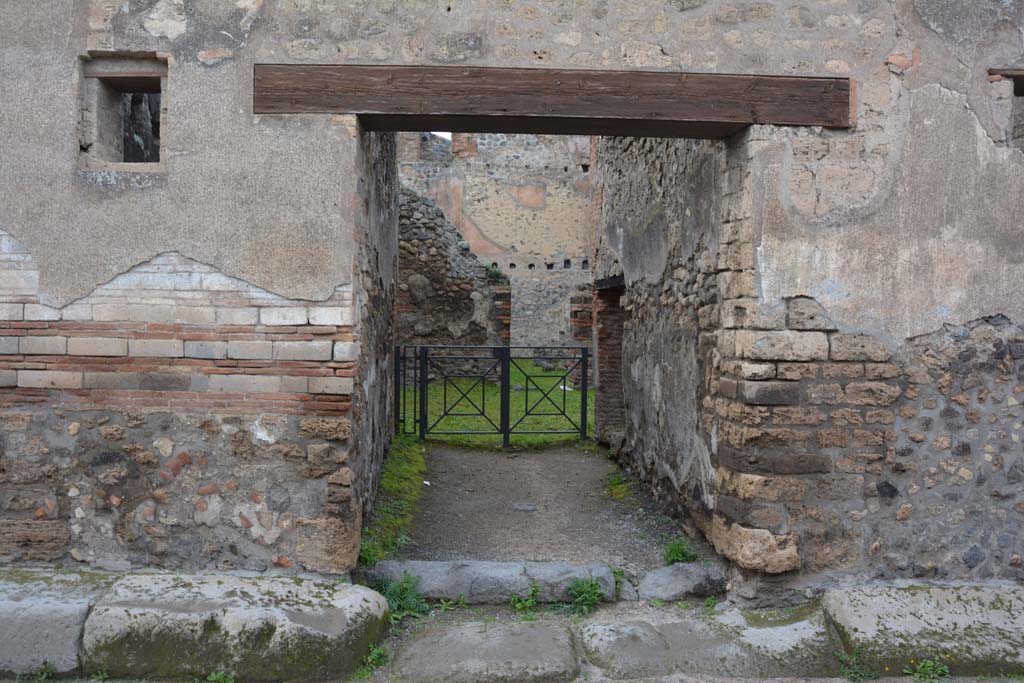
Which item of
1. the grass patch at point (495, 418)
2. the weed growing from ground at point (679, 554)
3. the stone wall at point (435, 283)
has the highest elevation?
the stone wall at point (435, 283)

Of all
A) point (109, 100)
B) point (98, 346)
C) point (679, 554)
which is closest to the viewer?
point (98, 346)

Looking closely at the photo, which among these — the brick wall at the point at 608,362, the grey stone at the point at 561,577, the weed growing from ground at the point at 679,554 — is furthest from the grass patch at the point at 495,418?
the grey stone at the point at 561,577

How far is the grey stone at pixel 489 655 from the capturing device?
3281 millimetres

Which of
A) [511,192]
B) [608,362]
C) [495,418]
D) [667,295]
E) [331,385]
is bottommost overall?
[495,418]

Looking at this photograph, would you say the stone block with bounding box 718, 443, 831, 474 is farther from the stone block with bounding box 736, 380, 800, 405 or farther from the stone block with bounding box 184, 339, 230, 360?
the stone block with bounding box 184, 339, 230, 360

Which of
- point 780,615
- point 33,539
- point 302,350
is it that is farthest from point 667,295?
point 33,539

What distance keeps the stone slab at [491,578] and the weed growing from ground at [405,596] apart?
0.03m

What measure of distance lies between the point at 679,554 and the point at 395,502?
228cm

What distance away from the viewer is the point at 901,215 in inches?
150

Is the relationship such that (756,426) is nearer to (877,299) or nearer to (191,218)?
(877,299)

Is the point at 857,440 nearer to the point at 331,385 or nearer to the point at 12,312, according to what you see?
the point at 331,385

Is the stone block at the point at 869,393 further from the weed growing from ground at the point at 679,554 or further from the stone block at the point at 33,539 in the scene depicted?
the stone block at the point at 33,539

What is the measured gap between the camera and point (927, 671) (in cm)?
335

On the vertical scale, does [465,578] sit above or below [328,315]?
below
